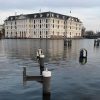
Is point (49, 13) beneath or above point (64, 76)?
above

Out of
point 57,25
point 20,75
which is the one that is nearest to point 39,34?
point 57,25

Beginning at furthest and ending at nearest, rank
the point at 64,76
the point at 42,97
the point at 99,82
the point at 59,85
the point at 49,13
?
1. the point at 49,13
2. the point at 64,76
3. the point at 99,82
4. the point at 59,85
5. the point at 42,97

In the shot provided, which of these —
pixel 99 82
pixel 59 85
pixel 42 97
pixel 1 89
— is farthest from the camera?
pixel 99 82

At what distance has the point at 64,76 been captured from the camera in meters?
24.4

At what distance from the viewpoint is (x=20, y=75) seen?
971 inches

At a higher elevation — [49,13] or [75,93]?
[49,13]

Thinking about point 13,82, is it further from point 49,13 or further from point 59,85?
point 49,13

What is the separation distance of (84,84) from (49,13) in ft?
562

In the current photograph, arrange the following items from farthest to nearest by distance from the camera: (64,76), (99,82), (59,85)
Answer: (64,76)
(99,82)
(59,85)

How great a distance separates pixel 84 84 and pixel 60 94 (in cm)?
369

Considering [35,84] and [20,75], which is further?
[20,75]

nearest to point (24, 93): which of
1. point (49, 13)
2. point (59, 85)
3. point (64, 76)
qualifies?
point (59, 85)

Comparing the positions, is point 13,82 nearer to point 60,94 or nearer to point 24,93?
point 24,93

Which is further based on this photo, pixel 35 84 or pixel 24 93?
pixel 35 84
